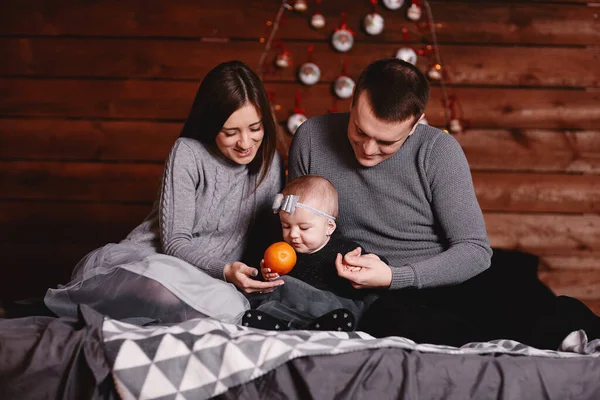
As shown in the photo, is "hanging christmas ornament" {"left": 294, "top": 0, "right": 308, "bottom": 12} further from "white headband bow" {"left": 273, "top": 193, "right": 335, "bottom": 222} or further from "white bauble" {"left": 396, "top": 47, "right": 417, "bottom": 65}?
"white headband bow" {"left": 273, "top": 193, "right": 335, "bottom": 222}

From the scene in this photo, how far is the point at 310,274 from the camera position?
1.77 m

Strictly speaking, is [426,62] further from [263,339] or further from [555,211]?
[263,339]

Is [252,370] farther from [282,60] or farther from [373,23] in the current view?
[373,23]

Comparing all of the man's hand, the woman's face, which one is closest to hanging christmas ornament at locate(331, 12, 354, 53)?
the woman's face

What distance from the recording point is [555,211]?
9.84 ft

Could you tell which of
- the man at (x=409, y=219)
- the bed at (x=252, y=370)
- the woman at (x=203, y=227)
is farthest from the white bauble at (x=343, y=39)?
the bed at (x=252, y=370)

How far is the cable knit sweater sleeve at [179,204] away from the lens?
176 cm

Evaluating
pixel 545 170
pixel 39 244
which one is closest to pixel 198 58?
pixel 39 244

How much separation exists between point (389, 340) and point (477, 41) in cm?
203

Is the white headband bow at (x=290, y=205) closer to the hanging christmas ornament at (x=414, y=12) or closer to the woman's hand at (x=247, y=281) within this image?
Result: the woman's hand at (x=247, y=281)

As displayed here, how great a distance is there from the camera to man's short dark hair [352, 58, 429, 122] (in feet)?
5.33

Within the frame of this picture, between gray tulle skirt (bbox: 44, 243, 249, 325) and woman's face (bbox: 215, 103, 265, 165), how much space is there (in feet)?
1.31

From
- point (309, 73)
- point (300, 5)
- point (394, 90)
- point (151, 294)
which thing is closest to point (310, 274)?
point (151, 294)

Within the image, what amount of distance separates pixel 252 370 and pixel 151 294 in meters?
0.47
